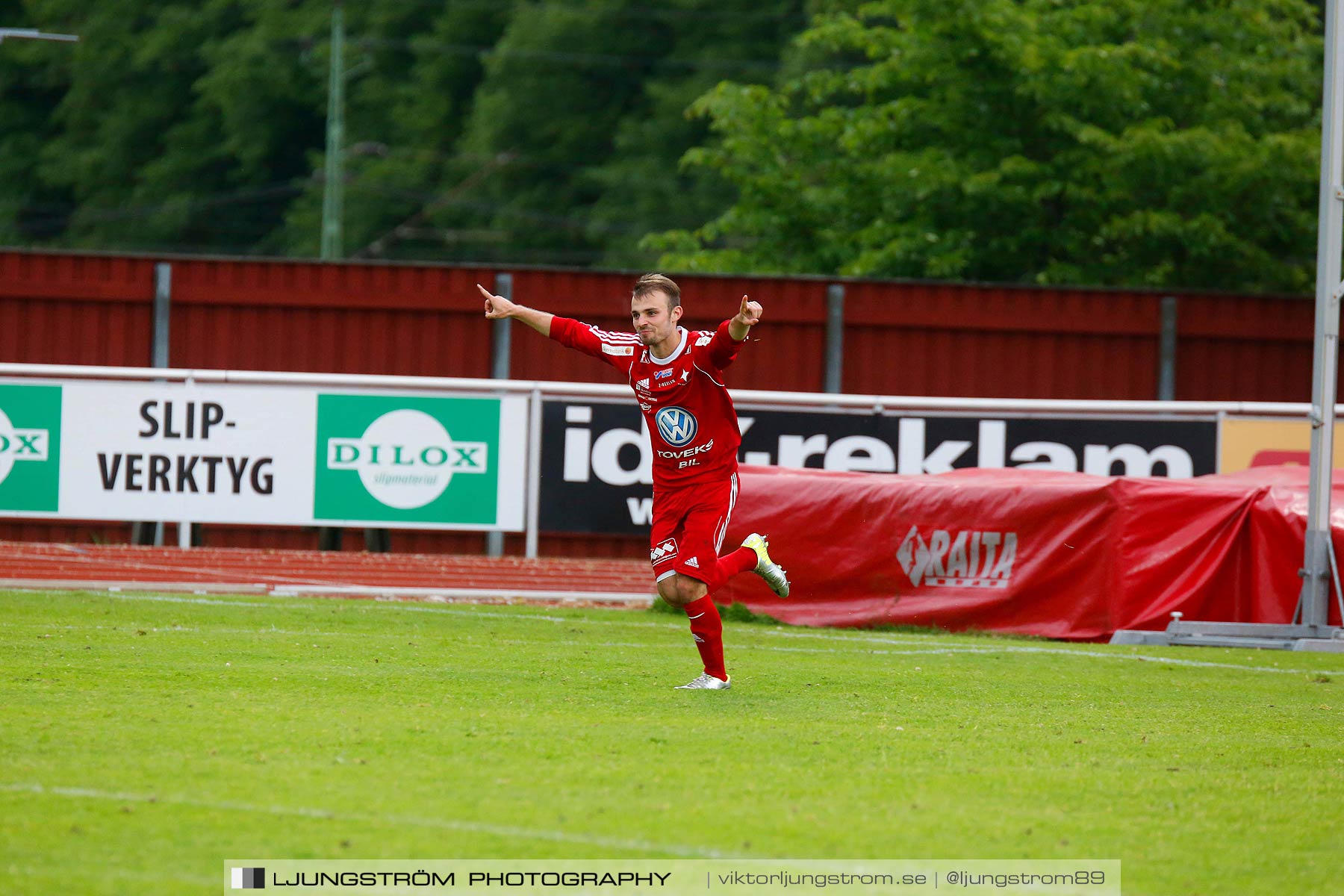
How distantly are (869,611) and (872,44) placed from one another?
1534 centimetres

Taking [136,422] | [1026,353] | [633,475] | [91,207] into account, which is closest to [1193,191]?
[1026,353]

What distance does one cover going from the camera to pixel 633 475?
600 inches

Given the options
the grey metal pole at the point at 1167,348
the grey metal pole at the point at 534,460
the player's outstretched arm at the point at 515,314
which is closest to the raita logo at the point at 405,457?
the grey metal pole at the point at 534,460

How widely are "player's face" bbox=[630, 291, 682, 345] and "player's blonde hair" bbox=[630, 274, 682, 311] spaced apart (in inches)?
0.6

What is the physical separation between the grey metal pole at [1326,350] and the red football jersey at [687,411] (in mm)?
4820

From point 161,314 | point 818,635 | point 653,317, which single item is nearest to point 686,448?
point 653,317

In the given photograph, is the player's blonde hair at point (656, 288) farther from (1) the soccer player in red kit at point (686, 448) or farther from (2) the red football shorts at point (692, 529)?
(2) the red football shorts at point (692, 529)

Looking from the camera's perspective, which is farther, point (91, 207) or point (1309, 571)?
point (91, 207)

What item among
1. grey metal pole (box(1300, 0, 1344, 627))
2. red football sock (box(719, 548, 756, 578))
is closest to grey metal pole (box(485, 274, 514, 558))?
grey metal pole (box(1300, 0, 1344, 627))

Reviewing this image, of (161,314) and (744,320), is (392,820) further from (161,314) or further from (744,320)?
(161,314)

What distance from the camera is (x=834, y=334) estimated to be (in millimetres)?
17672

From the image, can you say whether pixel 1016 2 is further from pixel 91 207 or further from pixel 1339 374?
pixel 91 207

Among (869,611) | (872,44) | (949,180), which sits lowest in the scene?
(869,611)

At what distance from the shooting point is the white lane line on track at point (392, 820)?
484 centimetres
